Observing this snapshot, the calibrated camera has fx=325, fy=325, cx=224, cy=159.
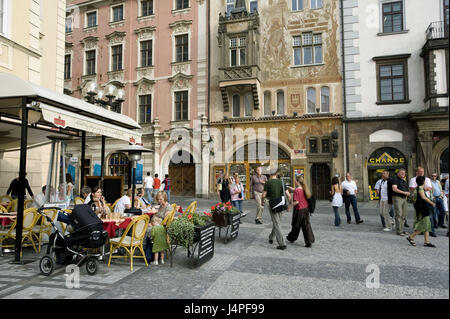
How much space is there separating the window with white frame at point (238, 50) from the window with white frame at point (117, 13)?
1050cm

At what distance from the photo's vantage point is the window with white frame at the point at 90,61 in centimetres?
2695

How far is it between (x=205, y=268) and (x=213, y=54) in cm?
1953

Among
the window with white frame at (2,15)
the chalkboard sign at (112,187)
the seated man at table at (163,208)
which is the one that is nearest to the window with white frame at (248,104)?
the chalkboard sign at (112,187)

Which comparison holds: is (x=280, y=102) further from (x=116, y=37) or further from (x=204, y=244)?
(x=204, y=244)

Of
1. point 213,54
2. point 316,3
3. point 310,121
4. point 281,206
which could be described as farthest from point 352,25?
point 281,206

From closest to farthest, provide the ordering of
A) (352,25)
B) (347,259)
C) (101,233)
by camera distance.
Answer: (101,233) < (347,259) < (352,25)

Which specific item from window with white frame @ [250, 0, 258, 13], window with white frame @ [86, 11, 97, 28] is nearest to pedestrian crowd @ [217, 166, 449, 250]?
window with white frame @ [250, 0, 258, 13]

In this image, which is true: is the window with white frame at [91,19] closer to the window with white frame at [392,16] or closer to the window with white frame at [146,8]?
the window with white frame at [146,8]

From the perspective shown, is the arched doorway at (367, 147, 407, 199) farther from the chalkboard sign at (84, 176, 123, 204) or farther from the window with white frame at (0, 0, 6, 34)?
the window with white frame at (0, 0, 6, 34)

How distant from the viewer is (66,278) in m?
5.27

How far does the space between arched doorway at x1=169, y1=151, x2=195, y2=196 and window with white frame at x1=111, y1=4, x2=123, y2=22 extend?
12.4m

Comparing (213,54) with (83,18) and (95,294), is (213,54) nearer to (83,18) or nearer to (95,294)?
(83,18)

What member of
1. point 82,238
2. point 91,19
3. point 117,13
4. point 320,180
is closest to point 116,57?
point 117,13

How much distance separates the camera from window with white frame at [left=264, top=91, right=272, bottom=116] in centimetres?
2166
